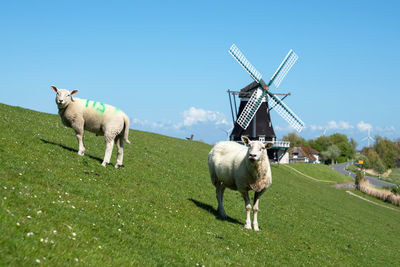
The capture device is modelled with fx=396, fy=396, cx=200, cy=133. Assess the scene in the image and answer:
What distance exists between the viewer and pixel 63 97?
55.9 feet

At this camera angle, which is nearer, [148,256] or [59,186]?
[148,256]

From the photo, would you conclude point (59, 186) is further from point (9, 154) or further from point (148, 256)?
point (148, 256)

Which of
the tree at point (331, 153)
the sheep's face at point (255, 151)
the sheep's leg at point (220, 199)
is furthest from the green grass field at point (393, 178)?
→ the sheep's face at point (255, 151)

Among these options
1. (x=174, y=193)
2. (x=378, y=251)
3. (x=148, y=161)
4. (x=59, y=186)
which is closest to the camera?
(x=59, y=186)

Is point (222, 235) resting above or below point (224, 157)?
below

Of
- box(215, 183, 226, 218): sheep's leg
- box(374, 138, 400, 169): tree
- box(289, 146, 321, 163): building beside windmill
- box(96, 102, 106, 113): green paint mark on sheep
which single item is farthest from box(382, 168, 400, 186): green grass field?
box(96, 102, 106, 113): green paint mark on sheep

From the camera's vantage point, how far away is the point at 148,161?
24.6 m

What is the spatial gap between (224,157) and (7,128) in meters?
10.8

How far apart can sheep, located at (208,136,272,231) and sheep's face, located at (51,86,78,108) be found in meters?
6.75

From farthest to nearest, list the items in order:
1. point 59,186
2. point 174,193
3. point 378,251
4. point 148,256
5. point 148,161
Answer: point 148,161 < point 378,251 < point 174,193 < point 59,186 < point 148,256

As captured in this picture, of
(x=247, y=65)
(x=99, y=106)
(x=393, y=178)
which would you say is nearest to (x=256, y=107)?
(x=247, y=65)

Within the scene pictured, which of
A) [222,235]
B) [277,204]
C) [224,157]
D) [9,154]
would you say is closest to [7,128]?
[9,154]

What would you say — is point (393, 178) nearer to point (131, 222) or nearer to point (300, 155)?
point (300, 155)

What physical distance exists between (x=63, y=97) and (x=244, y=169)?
27.4 feet
